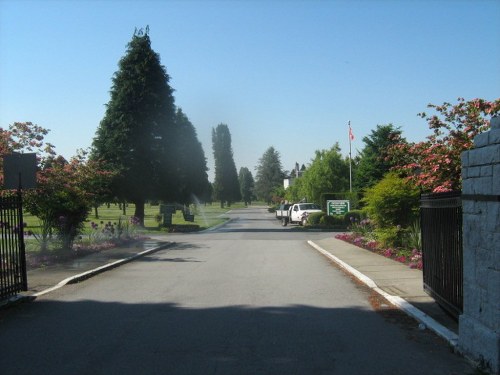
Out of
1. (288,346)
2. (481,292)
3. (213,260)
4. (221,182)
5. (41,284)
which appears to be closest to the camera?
(481,292)

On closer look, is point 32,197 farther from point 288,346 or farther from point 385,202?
point 288,346

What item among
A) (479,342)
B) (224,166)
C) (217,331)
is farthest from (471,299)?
(224,166)

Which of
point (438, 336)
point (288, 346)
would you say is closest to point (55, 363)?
point (288, 346)

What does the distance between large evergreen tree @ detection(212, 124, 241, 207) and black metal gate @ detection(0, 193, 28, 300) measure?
114 m

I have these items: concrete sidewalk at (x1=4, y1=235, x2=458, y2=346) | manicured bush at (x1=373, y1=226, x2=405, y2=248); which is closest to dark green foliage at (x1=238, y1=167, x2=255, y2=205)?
concrete sidewalk at (x1=4, y1=235, x2=458, y2=346)

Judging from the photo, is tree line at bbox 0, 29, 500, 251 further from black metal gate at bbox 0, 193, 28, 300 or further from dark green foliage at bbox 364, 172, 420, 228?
black metal gate at bbox 0, 193, 28, 300

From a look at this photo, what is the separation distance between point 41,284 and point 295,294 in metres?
5.44

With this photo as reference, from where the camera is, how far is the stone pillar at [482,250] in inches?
201

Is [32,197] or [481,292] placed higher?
[32,197]

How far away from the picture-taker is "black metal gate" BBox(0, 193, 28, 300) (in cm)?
866

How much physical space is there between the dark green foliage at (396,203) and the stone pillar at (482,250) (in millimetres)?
11094

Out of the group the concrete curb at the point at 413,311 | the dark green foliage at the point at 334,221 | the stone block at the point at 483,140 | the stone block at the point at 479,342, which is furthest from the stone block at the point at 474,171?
the dark green foliage at the point at 334,221

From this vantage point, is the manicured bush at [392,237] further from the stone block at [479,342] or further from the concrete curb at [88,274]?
the stone block at [479,342]

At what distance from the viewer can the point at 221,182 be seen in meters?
126
